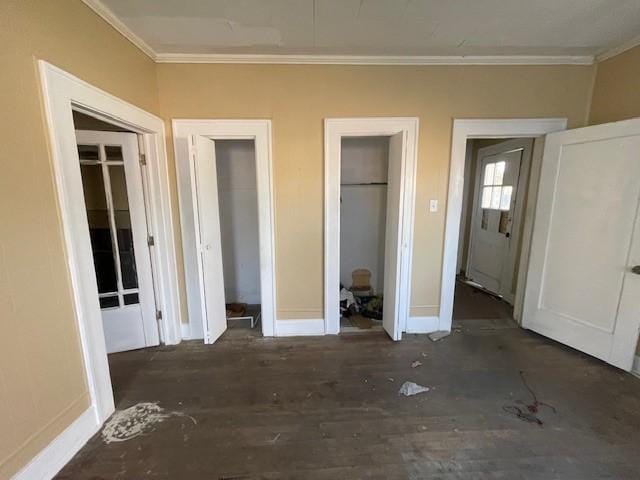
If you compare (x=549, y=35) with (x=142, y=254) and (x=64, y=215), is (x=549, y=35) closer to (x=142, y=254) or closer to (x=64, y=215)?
(x=64, y=215)

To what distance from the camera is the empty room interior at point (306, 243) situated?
1.51 meters

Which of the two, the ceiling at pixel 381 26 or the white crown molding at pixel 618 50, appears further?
the white crown molding at pixel 618 50

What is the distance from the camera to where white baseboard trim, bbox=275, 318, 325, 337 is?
2939 millimetres

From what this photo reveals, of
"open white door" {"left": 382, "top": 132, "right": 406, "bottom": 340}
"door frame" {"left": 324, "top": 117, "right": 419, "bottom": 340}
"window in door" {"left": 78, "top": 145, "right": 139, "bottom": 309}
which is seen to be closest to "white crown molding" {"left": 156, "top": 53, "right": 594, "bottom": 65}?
"door frame" {"left": 324, "top": 117, "right": 419, "bottom": 340}

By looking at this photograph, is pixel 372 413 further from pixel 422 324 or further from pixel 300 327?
pixel 422 324

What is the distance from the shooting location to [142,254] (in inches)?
100

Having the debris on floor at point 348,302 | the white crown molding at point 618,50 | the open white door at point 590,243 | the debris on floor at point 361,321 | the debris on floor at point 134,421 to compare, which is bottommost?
the debris on floor at point 134,421

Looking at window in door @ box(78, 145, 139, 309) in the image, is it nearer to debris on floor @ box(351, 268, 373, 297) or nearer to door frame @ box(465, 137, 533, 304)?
debris on floor @ box(351, 268, 373, 297)

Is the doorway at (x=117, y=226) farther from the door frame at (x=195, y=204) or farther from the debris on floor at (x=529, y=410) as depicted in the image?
the debris on floor at (x=529, y=410)

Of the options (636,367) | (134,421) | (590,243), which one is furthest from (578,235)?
(134,421)

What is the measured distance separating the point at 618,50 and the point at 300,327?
3705 millimetres

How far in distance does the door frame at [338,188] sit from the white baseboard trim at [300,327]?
0.25 meters

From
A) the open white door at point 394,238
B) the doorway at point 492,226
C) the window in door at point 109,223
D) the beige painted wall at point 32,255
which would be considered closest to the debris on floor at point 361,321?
the open white door at point 394,238

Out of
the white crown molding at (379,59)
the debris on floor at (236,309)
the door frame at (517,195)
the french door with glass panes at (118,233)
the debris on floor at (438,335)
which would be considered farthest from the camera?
the debris on floor at (236,309)
